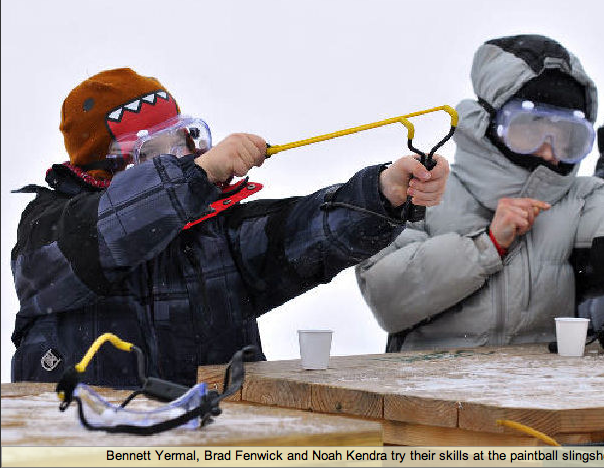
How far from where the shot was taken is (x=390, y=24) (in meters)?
6.76

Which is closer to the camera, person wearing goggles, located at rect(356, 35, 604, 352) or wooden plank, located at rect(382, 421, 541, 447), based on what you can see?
wooden plank, located at rect(382, 421, 541, 447)

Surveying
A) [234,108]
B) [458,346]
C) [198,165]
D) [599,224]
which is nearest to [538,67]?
[599,224]

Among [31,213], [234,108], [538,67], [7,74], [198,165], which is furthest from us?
[234,108]

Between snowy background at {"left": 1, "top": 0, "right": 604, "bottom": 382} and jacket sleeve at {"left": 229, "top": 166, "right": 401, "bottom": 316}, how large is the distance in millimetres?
2265

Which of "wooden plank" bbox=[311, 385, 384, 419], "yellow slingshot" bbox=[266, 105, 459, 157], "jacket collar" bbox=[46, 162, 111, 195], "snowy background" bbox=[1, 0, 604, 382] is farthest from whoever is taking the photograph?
"snowy background" bbox=[1, 0, 604, 382]

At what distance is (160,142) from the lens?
9.27 ft

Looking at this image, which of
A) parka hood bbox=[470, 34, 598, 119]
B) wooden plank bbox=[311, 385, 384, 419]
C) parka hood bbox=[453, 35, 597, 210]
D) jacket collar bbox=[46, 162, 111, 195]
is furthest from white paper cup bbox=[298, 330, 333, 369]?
parka hood bbox=[470, 34, 598, 119]

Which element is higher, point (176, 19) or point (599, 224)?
point (176, 19)

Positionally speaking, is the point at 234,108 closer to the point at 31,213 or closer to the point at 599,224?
the point at 599,224

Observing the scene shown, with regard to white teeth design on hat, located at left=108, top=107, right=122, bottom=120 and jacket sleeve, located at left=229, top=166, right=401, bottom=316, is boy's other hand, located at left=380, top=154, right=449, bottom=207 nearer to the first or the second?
jacket sleeve, located at left=229, top=166, right=401, bottom=316

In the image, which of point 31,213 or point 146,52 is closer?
point 31,213

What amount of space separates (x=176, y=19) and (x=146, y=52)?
1.94ft

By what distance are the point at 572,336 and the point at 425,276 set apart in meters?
0.59

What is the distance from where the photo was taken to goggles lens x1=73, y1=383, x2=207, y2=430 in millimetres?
1347
